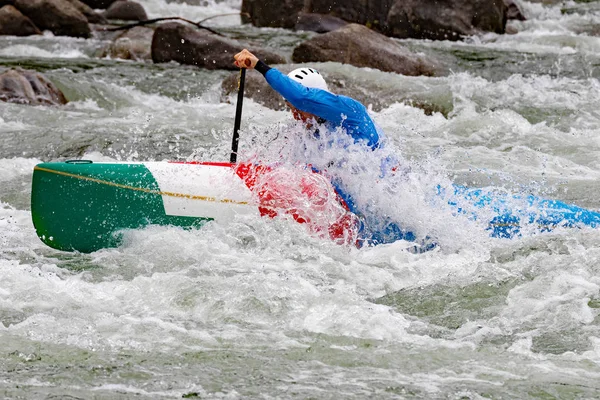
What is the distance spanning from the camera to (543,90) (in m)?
12.0

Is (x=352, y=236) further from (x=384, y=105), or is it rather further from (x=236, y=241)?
(x=384, y=105)

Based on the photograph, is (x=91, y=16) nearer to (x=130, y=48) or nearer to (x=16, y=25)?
(x=16, y=25)

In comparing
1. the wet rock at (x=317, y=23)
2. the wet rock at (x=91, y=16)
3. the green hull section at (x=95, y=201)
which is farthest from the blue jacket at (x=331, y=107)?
the wet rock at (x=91, y=16)

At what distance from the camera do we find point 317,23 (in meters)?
18.5

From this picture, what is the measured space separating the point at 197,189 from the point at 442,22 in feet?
41.5

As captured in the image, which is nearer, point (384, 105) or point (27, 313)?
point (27, 313)

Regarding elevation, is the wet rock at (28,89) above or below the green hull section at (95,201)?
below

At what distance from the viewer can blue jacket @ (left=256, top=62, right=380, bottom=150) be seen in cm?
595

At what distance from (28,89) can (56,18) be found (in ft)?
22.4

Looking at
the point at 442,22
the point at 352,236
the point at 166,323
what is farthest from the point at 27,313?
the point at 442,22

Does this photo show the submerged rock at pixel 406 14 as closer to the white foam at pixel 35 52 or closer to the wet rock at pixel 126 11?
the wet rock at pixel 126 11

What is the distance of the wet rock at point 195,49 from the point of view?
1355 centimetres

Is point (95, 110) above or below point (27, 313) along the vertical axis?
below

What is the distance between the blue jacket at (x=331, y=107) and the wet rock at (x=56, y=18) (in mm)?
11802
